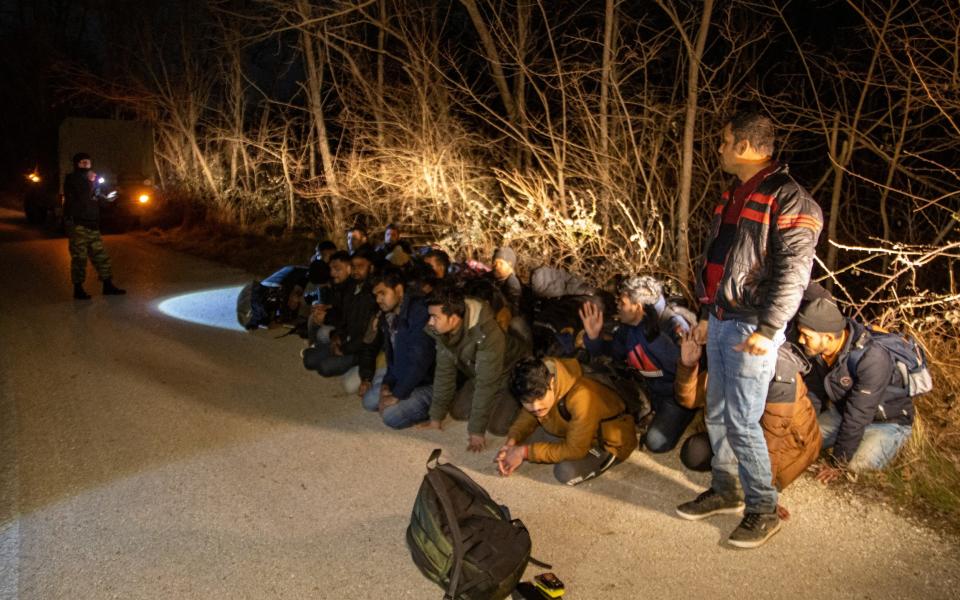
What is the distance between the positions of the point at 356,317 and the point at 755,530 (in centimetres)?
391

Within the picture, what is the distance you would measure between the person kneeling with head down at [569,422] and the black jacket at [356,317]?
2.20 m

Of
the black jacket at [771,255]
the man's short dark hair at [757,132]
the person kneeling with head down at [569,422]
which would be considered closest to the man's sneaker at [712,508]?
the person kneeling with head down at [569,422]

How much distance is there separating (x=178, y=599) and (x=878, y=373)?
383 centimetres

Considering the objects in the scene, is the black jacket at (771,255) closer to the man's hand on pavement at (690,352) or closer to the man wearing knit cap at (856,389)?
→ the man's hand on pavement at (690,352)

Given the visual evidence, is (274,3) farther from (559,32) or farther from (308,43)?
(559,32)

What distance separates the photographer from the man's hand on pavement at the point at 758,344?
3.39 meters

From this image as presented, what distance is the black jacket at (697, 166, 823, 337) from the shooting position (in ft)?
11.0

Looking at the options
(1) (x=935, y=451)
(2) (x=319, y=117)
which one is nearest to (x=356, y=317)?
(1) (x=935, y=451)

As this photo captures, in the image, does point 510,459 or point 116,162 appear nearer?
point 510,459

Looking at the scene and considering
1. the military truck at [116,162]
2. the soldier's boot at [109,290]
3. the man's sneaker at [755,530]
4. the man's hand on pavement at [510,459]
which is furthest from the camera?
the military truck at [116,162]

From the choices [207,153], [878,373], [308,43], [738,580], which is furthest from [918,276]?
[207,153]

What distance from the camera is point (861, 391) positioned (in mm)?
4258

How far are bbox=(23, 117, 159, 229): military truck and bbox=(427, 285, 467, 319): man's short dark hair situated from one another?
14.3 metres

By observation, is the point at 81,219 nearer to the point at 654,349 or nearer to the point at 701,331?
the point at 654,349
